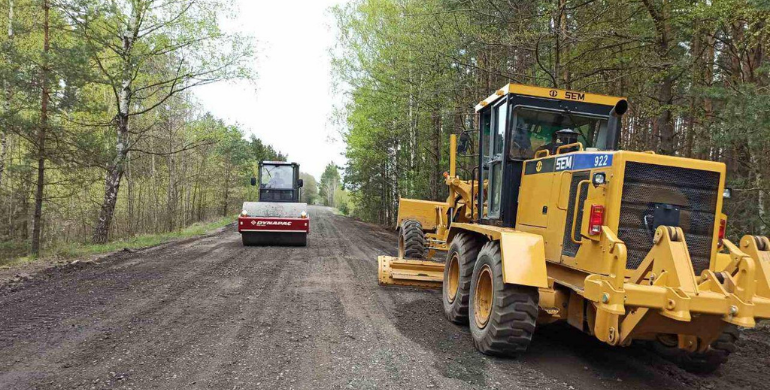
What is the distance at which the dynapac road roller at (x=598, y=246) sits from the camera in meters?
3.35

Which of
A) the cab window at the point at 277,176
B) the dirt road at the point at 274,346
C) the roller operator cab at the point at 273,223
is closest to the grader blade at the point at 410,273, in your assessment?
the dirt road at the point at 274,346

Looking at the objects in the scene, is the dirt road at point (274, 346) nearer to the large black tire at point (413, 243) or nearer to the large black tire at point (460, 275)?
the large black tire at point (460, 275)

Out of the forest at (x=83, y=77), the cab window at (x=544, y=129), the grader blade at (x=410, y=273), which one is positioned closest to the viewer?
the cab window at (x=544, y=129)

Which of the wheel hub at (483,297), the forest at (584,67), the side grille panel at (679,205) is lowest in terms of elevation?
the wheel hub at (483,297)

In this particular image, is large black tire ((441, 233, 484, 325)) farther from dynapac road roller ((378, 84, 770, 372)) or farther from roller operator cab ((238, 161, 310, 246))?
roller operator cab ((238, 161, 310, 246))

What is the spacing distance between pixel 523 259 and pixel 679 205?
1396mm

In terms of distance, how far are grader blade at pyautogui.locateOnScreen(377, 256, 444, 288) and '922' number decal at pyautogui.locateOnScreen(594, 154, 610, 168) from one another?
353cm

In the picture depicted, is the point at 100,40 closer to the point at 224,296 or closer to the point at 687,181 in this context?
the point at 224,296

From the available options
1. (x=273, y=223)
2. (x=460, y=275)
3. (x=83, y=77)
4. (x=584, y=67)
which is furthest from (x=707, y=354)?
(x=83, y=77)

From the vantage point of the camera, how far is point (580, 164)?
4184 mm

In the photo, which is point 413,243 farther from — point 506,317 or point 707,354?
point 707,354

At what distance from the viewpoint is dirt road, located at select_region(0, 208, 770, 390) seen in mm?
3707

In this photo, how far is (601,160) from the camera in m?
4.00

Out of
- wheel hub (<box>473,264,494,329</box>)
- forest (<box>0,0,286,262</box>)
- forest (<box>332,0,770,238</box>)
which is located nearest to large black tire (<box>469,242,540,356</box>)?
wheel hub (<box>473,264,494,329</box>)
